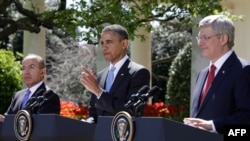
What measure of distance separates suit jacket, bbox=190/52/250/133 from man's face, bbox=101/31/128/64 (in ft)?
3.75

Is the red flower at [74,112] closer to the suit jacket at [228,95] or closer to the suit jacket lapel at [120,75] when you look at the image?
the suit jacket lapel at [120,75]

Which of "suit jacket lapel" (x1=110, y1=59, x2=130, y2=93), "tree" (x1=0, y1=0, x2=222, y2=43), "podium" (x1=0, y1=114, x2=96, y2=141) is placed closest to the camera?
"podium" (x1=0, y1=114, x2=96, y2=141)

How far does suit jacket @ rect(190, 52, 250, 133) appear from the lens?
5.21 m

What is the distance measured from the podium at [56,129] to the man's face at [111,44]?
2.21 feet

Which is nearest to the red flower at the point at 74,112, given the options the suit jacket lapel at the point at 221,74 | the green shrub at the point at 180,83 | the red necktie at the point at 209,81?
the green shrub at the point at 180,83

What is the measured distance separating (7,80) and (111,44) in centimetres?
1027

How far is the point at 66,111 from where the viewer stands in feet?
49.0

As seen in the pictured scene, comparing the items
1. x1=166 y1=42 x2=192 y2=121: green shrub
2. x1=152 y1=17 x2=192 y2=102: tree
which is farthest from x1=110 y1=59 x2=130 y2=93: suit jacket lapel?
x1=152 y1=17 x2=192 y2=102: tree

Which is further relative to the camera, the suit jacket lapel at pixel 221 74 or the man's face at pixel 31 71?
the man's face at pixel 31 71

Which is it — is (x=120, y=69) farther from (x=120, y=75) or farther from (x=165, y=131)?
(x=165, y=131)

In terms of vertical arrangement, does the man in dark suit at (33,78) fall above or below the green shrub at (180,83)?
above

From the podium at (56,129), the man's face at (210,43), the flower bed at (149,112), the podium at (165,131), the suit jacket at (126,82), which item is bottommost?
the flower bed at (149,112)

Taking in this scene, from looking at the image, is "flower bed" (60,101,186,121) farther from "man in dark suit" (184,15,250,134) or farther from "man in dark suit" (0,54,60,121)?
"man in dark suit" (184,15,250,134)

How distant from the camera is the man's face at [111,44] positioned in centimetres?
625
